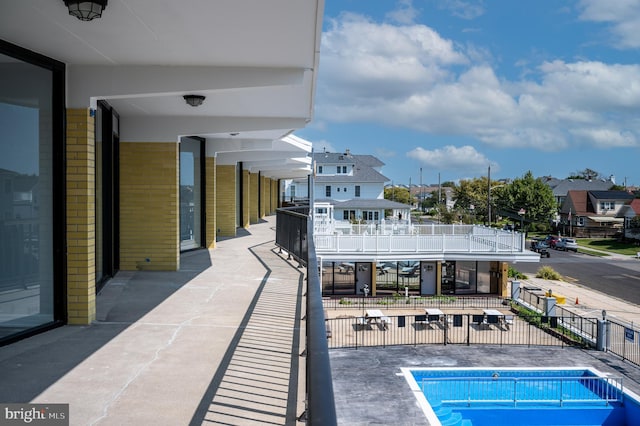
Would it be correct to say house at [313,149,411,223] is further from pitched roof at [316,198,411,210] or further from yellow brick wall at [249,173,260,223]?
yellow brick wall at [249,173,260,223]

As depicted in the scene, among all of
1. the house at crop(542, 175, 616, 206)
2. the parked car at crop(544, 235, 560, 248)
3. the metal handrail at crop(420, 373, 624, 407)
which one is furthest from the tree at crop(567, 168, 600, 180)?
the metal handrail at crop(420, 373, 624, 407)

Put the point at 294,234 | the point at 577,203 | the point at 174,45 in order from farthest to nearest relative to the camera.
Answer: the point at 577,203 → the point at 294,234 → the point at 174,45

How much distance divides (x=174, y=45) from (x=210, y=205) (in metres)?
9.49

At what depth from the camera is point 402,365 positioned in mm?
17125

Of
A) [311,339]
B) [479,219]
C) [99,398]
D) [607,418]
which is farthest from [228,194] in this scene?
[479,219]

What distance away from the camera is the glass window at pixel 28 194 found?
17.7 feet

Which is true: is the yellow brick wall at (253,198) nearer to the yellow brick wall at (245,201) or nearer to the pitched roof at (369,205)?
the yellow brick wall at (245,201)

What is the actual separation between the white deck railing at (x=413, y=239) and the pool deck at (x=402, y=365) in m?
6.91

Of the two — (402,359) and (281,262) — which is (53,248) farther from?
(402,359)

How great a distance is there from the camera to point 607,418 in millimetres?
14844

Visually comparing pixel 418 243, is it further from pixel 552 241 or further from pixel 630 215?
pixel 630 215

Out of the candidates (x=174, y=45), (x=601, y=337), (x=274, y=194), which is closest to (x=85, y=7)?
(x=174, y=45)

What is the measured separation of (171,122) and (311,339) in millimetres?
9495

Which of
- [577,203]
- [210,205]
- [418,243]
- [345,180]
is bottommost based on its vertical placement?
[418,243]
